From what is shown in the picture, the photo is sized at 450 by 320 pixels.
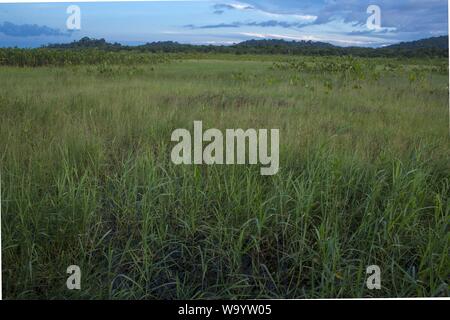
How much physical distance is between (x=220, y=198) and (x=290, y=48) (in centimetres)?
120

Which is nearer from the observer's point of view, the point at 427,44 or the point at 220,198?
the point at 220,198

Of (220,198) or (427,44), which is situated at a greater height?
(427,44)

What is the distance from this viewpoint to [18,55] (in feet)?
9.45

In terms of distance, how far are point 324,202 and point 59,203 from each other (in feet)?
5.48

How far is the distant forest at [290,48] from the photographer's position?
2.41 metres

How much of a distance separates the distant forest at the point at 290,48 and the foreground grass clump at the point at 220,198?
0.20 m

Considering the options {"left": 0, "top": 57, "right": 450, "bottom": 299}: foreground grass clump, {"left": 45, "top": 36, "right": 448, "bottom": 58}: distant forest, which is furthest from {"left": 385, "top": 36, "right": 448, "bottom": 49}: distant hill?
{"left": 0, "top": 57, "right": 450, "bottom": 299}: foreground grass clump

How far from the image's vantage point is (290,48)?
2.48 meters

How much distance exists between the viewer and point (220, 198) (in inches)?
86.2

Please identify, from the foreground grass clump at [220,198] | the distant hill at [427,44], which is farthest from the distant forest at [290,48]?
the foreground grass clump at [220,198]

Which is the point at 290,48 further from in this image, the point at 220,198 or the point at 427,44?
the point at 220,198

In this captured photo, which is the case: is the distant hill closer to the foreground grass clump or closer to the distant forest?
the distant forest

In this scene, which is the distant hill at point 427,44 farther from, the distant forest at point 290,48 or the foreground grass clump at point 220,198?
the foreground grass clump at point 220,198

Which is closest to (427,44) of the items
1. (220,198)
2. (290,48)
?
(290,48)
